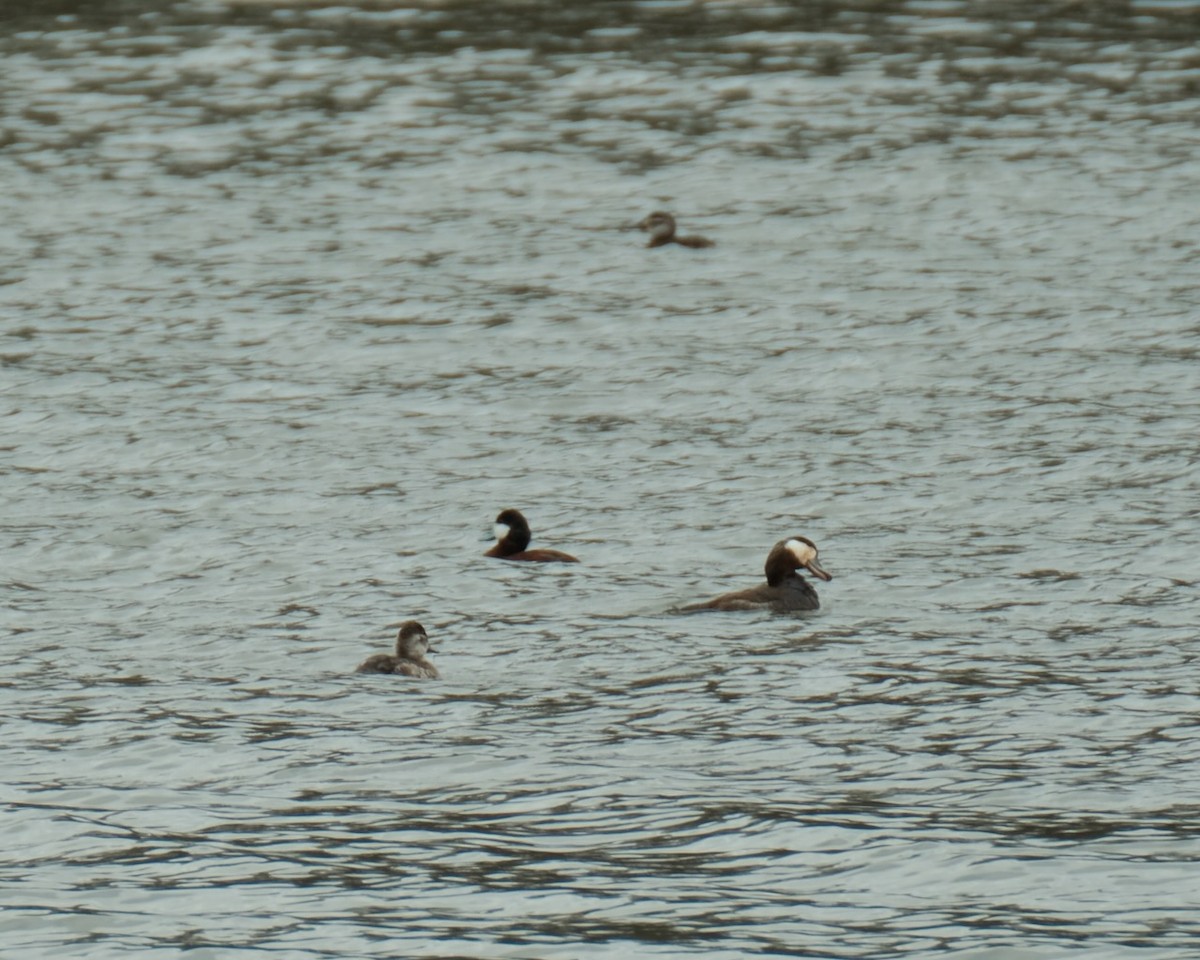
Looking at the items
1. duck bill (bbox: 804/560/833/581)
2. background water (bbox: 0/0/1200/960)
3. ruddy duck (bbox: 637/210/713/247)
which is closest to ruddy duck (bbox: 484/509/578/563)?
background water (bbox: 0/0/1200/960)

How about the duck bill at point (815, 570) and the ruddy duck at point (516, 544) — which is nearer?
the duck bill at point (815, 570)

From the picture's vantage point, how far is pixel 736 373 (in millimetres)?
24516

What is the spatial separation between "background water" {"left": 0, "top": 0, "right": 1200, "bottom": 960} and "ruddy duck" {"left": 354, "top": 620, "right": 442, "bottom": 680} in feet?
0.46

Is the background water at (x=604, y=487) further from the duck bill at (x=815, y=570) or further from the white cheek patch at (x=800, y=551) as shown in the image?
the white cheek patch at (x=800, y=551)

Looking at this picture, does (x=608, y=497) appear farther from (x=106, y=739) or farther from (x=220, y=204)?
(x=220, y=204)

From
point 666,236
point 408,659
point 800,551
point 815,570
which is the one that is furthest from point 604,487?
point 666,236

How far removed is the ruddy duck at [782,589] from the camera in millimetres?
17172

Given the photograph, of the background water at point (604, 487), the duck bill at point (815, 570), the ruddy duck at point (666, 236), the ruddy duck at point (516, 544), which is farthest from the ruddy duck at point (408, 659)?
the ruddy duck at point (666, 236)

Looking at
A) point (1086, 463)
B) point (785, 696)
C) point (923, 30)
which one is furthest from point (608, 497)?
point (923, 30)

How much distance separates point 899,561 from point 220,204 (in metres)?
16.2

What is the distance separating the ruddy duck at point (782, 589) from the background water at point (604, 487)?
0.28 metres

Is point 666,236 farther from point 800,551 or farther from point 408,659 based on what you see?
point 408,659

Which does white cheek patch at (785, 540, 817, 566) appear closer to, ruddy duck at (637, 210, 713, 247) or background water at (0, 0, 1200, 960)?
background water at (0, 0, 1200, 960)

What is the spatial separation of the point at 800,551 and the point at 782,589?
1.30 ft
